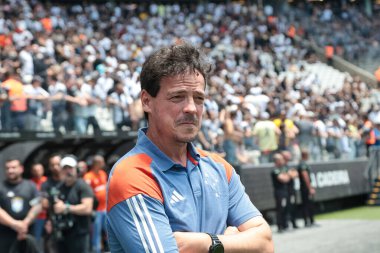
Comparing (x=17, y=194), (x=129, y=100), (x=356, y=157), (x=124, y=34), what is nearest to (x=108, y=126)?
(x=129, y=100)

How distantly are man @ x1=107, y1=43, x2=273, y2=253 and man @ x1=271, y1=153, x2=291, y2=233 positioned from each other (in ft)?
54.7

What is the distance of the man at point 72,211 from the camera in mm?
12438

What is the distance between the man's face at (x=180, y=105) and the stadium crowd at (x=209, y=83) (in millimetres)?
12957

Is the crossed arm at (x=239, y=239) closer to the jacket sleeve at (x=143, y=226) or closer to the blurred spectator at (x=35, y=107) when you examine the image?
the jacket sleeve at (x=143, y=226)

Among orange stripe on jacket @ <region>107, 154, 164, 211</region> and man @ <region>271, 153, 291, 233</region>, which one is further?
man @ <region>271, 153, 291, 233</region>

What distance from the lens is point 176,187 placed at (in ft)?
11.7

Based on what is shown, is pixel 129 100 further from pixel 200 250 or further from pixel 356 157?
pixel 200 250

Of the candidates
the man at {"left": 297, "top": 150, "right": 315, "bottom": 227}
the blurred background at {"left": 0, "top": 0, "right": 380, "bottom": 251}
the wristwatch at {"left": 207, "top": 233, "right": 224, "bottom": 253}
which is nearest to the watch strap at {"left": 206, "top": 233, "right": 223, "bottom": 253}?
the wristwatch at {"left": 207, "top": 233, "right": 224, "bottom": 253}

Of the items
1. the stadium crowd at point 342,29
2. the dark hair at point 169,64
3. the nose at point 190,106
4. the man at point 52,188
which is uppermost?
the stadium crowd at point 342,29

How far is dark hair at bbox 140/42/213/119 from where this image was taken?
3.53 metres

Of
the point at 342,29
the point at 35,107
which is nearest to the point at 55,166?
the point at 35,107

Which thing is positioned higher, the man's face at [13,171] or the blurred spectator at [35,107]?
the blurred spectator at [35,107]

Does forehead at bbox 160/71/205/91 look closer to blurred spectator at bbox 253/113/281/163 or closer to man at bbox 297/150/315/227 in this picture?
blurred spectator at bbox 253/113/281/163

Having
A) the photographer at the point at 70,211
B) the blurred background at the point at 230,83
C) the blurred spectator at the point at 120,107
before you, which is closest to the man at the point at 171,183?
the photographer at the point at 70,211
